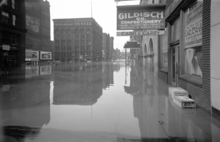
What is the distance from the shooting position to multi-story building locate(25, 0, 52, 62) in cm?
4981

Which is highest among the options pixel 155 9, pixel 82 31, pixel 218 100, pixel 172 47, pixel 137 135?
pixel 82 31

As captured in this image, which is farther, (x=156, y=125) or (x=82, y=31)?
(x=82, y=31)

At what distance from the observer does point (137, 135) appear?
433 centimetres

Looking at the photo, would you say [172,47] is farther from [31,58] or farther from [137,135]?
[31,58]

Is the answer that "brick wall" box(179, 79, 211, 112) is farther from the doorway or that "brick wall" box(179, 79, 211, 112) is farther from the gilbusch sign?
the gilbusch sign

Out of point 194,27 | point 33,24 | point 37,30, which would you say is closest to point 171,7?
point 194,27

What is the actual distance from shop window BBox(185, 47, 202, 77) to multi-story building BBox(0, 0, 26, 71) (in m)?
31.5

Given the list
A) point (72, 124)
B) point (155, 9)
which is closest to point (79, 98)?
point (72, 124)

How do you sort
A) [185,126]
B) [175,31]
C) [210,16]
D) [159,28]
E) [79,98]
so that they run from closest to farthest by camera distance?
[185,126]
[210,16]
[79,98]
[159,28]
[175,31]

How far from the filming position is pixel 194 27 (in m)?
8.03

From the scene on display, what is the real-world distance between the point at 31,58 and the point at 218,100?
51.6 m

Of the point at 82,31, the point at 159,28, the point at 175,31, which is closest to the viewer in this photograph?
the point at 159,28

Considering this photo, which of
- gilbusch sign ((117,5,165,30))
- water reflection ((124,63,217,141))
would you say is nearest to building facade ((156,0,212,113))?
water reflection ((124,63,217,141))

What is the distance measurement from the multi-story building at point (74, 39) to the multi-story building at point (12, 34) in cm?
7343
